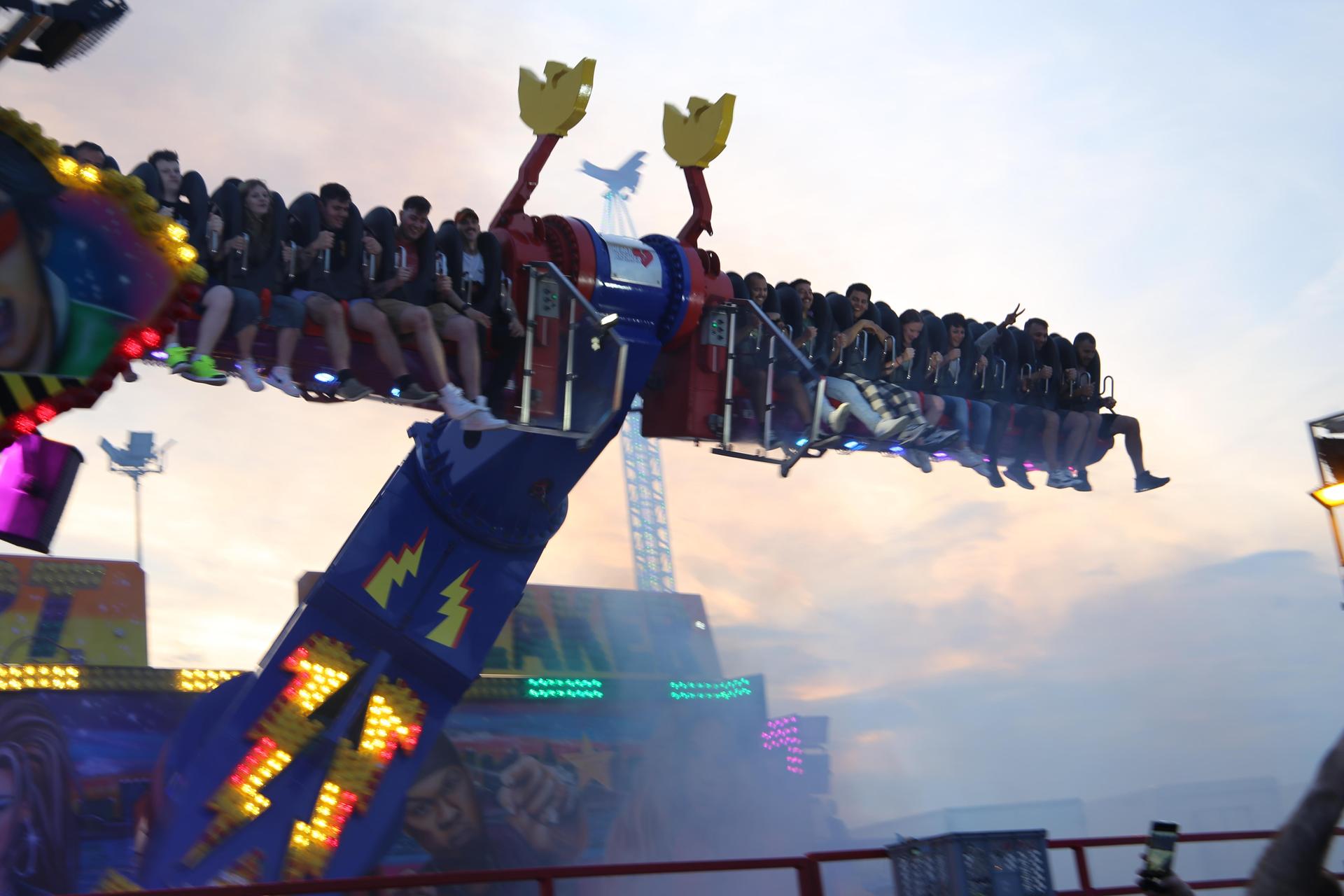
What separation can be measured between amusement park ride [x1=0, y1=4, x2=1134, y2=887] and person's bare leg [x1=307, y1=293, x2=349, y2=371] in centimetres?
101

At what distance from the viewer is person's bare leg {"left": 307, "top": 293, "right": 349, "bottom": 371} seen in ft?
22.0

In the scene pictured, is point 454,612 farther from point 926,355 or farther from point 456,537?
point 926,355

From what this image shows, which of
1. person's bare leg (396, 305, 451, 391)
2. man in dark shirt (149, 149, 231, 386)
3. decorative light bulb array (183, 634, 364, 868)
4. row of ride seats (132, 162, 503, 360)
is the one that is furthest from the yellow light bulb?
man in dark shirt (149, 149, 231, 386)

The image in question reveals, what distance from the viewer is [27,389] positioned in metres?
4.40

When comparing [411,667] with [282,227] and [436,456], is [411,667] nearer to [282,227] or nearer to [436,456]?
[436,456]

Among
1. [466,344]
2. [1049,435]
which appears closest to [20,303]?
[466,344]

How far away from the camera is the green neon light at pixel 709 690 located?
20.2m

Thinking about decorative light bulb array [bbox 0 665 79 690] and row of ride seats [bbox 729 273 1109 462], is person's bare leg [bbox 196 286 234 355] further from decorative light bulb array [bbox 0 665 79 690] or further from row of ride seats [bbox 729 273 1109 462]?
decorative light bulb array [bbox 0 665 79 690]

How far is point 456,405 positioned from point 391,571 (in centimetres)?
135

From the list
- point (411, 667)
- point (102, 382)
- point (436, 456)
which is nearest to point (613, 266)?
point (436, 456)

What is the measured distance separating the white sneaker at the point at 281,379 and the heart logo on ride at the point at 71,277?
6.43 feet

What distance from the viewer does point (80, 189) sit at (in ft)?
13.9

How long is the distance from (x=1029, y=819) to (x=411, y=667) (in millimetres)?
26700

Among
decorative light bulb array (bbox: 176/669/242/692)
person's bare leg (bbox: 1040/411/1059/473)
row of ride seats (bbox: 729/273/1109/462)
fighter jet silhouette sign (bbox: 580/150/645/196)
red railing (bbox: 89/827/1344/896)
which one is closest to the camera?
red railing (bbox: 89/827/1344/896)
